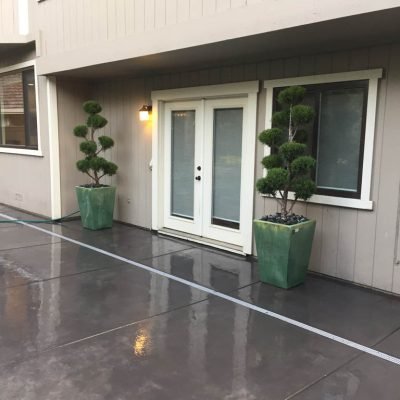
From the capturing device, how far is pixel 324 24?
11.9ft

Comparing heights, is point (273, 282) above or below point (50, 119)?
below

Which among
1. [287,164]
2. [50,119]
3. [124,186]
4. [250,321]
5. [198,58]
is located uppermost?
[198,58]

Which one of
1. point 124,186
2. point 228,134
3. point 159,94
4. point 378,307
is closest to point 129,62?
point 159,94

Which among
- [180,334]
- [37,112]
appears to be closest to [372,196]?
[180,334]

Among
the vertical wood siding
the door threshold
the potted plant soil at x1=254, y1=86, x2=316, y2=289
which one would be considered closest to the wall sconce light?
the vertical wood siding

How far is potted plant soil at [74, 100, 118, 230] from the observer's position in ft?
22.4

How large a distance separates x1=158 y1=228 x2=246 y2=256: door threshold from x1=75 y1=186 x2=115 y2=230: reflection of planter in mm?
930

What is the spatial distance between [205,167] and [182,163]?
1.76 ft

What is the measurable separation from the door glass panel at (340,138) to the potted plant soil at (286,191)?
1.01ft

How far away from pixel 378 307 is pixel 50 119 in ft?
18.7

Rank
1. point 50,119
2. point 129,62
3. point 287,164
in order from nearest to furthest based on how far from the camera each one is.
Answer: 1. point 287,164
2. point 129,62
3. point 50,119

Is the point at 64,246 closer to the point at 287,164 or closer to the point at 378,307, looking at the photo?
the point at 287,164

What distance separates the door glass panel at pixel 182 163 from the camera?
635 centimetres

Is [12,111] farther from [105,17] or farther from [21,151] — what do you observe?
[105,17]
